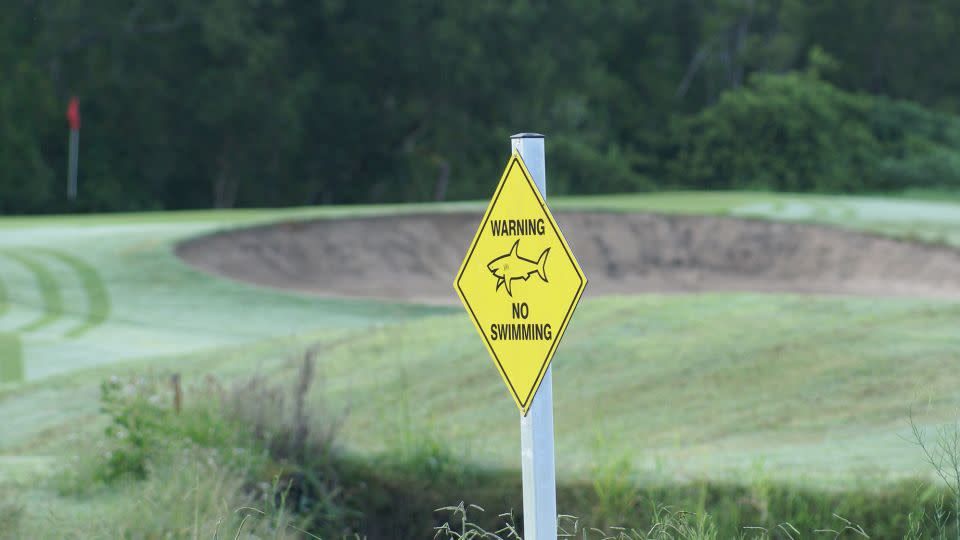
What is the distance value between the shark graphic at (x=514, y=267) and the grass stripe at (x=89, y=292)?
32.5 feet

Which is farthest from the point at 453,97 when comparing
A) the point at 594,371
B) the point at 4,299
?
the point at 594,371

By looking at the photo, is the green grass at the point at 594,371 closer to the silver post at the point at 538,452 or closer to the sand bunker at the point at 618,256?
the silver post at the point at 538,452

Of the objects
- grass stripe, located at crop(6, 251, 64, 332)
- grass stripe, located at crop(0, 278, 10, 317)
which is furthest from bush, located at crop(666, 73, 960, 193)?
grass stripe, located at crop(0, 278, 10, 317)

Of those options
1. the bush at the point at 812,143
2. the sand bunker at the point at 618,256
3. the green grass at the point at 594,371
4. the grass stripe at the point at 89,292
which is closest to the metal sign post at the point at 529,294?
the green grass at the point at 594,371

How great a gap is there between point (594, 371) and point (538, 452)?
569 centimetres

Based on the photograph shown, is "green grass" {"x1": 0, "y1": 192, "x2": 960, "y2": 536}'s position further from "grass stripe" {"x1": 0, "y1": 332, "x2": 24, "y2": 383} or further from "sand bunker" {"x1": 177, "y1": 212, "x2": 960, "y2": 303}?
"sand bunker" {"x1": 177, "y1": 212, "x2": 960, "y2": 303}

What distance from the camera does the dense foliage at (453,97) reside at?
36188mm

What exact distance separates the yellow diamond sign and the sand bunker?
13.3 meters

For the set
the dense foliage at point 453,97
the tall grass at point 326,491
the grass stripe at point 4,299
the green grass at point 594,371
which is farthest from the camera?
the dense foliage at point 453,97

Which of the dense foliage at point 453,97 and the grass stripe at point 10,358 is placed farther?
the dense foliage at point 453,97

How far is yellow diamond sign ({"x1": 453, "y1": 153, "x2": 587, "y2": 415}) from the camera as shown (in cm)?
346

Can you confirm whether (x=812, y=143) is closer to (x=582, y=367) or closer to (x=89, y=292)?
(x=89, y=292)

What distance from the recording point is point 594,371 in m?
9.08

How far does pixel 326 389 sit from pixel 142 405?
235 cm
